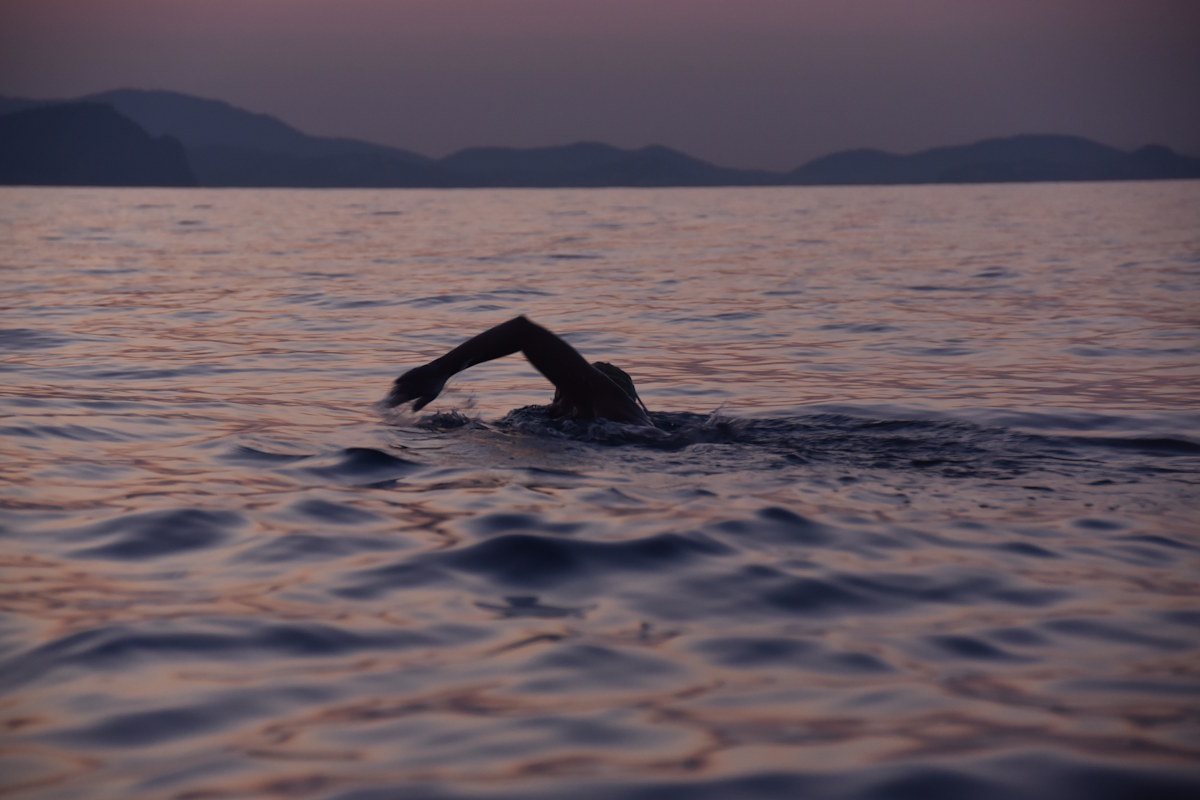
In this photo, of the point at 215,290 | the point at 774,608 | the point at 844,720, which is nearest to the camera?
the point at 844,720

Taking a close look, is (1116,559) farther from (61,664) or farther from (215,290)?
(215,290)

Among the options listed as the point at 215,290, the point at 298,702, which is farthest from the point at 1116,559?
the point at 215,290

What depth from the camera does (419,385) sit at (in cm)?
713

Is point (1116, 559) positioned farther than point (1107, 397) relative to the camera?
No

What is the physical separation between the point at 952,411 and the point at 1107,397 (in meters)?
1.84

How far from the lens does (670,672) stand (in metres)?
4.22

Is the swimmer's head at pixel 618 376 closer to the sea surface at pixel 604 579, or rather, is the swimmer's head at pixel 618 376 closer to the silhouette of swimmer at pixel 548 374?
the silhouette of swimmer at pixel 548 374

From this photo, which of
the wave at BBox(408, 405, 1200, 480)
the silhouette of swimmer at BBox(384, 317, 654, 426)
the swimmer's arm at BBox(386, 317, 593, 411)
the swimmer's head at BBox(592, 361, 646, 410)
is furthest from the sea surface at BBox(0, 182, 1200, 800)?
the swimmer's arm at BBox(386, 317, 593, 411)

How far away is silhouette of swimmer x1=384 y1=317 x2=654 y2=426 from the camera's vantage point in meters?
7.08

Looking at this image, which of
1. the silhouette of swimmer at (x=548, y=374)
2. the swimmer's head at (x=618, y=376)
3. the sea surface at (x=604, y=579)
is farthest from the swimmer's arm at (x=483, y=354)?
the swimmer's head at (x=618, y=376)

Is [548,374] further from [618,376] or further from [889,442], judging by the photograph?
[889,442]

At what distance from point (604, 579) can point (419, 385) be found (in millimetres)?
2301

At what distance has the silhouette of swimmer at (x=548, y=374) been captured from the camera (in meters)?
7.08

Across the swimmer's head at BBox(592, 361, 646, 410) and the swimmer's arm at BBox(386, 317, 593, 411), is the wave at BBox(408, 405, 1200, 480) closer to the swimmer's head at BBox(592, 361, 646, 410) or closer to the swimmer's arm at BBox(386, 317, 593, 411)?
the swimmer's head at BBox(592, 361, 646, 410)
